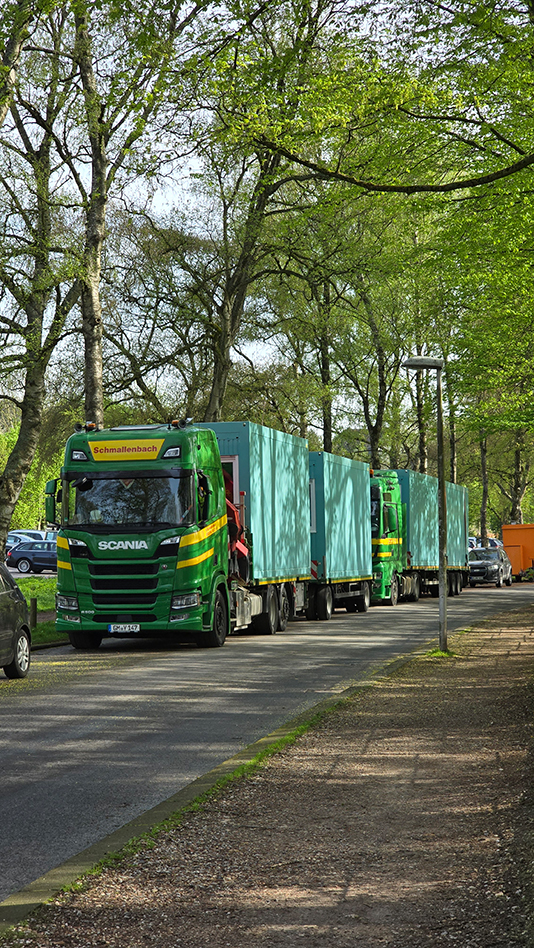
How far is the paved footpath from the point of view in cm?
442

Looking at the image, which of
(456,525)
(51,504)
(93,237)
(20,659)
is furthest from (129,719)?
(456,525)

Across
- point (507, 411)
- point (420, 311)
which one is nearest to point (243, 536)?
point (507, 411)

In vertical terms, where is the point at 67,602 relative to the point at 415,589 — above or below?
above

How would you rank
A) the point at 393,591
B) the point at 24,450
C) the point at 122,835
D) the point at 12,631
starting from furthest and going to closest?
the point at 393,591 → the point at 24,450 → the point at 12,631 → the point at 122,835

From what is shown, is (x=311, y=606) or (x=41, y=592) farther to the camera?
(x=41, y=592)

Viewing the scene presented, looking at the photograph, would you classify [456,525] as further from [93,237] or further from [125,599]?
[125,599]

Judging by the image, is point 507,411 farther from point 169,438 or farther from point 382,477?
point 169,438

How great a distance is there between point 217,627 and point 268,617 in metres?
3.25

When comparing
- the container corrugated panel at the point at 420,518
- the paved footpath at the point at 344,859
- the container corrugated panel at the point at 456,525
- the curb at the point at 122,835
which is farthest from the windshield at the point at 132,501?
the container corrugated panel at the point at 456,525

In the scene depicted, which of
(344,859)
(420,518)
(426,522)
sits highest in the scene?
(420,518)

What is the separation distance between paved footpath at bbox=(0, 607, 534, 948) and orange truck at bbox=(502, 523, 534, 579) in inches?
1718

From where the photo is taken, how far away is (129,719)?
10.1 meters

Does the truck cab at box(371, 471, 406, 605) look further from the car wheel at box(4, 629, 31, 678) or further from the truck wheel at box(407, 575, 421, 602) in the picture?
the car wheel at box(4, 629, 31, 678)

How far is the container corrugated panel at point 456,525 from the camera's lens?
40256 millimetres
